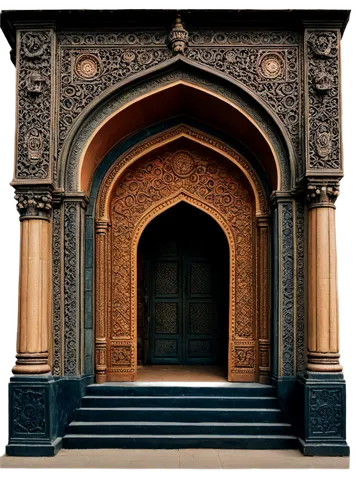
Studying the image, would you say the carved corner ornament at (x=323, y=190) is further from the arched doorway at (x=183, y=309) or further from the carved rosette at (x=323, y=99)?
the arched doorway at (x=183, y=309)

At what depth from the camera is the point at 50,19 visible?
291 inches

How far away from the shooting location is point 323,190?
7129 mm

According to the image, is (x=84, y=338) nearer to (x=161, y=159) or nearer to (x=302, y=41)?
(x=161, y=159)

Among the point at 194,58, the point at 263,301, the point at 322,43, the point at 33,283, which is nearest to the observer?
the point at 33,283

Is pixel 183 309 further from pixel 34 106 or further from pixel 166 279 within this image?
pixel 34 106

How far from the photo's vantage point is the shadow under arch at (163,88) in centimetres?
748

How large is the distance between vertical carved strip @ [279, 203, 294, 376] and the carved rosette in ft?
2.48

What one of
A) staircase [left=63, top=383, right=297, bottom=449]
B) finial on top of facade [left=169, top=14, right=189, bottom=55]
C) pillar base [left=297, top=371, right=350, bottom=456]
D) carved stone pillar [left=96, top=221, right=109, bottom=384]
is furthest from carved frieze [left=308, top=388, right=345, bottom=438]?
finial on top of facade [left=169, top=14, right=189, bottom=55]

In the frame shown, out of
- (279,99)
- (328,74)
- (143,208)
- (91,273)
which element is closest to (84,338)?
(91,273)

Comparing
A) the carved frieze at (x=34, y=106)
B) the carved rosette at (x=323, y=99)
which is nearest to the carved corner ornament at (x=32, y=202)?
the carved frieze at (x=34, y=106)

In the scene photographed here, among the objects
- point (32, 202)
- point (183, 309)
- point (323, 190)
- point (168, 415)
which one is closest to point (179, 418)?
point (168, 415)

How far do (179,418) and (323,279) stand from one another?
2461mm

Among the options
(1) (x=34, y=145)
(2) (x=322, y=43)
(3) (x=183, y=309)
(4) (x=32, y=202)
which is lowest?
(3) (x=183, y=309)

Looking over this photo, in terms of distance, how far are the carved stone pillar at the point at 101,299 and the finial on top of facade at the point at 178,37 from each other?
A: 2462 mm
